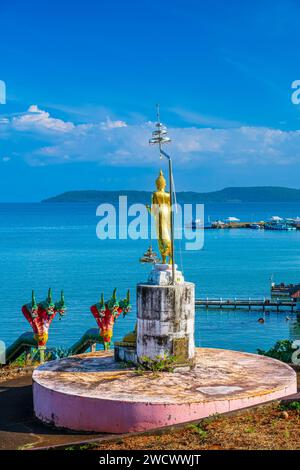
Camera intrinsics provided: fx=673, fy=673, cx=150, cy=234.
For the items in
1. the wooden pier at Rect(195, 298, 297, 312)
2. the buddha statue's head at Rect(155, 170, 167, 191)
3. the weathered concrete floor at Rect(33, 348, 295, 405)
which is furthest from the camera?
the wooden pier at Rect(195, 298, 297, 312)

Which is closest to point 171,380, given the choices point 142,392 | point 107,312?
point 142,392

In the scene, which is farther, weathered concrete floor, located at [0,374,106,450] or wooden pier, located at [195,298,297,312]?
wooden pier, located at [195,298,297,312]

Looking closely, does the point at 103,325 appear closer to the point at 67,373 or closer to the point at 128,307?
the point at 128,307

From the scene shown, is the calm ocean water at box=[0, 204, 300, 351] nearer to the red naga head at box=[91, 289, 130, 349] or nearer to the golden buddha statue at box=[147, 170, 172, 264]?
the red naga head at box=[91, 289, 130, 349]

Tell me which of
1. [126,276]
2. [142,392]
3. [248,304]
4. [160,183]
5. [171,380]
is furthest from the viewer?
[126,276]

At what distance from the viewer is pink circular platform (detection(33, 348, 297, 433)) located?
13.8 metres

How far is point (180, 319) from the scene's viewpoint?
16.3 m

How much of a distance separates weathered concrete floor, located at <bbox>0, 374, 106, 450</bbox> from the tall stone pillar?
3.06 metres

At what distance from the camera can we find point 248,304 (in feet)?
215

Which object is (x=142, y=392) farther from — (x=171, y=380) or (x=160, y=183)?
(x=160, y=183)

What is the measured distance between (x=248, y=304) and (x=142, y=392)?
51.9 metres

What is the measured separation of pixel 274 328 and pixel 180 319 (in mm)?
44039

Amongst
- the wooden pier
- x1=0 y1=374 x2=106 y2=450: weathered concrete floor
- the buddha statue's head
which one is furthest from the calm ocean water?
the buddha statue's head
